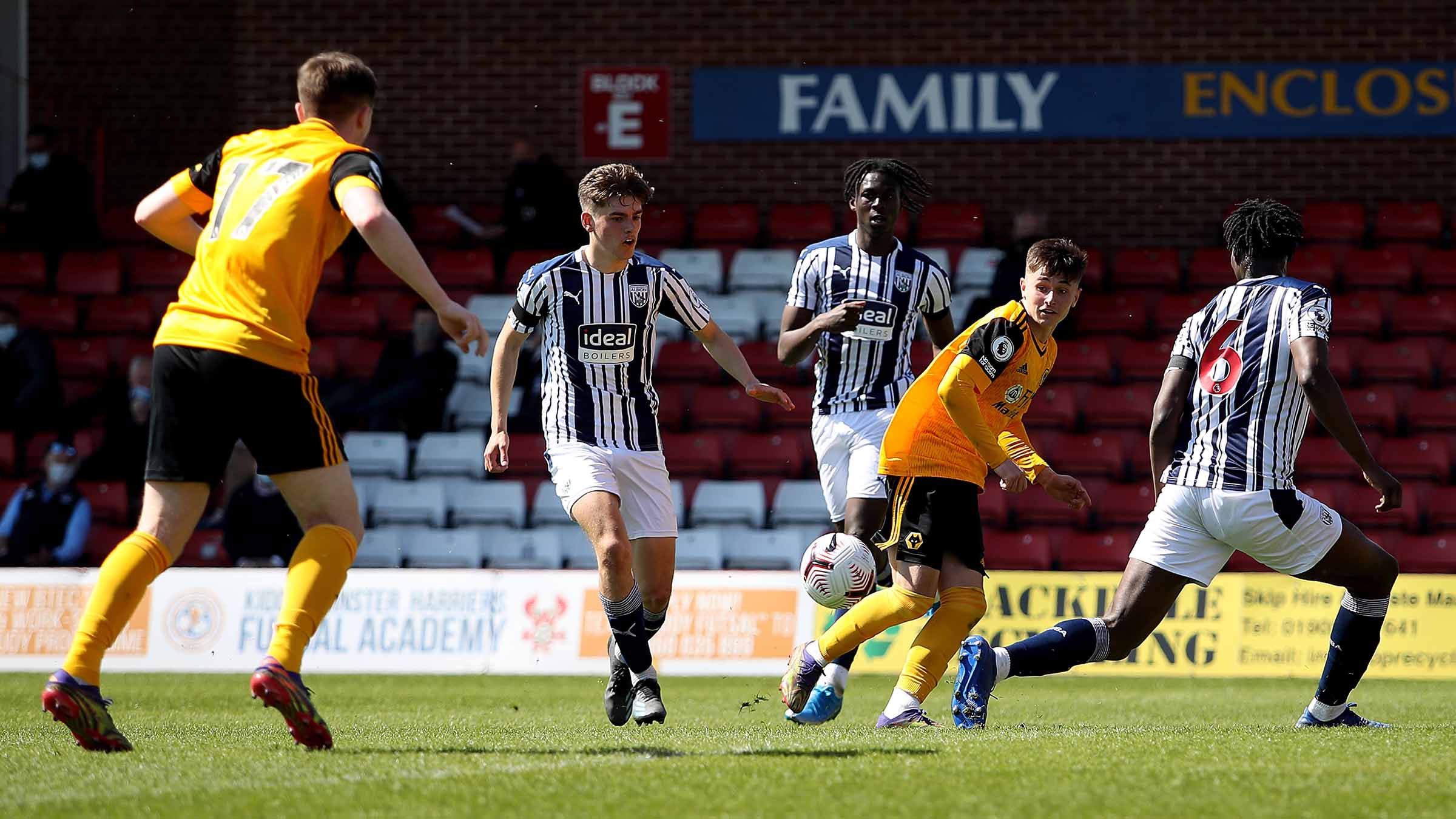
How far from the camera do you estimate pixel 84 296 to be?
15555 mm

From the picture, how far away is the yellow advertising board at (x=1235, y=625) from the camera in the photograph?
1098 centimetres

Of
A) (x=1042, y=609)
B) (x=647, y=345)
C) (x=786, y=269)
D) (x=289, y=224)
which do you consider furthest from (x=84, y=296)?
(x=289, y=224)

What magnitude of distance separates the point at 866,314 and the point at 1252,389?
6.55 ft

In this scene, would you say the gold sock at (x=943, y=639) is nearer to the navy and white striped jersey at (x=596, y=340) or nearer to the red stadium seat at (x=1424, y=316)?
the navy and white striped jersey at (x=596, y=340)

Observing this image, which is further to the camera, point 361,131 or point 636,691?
point 636,691

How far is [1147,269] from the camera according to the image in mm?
15070

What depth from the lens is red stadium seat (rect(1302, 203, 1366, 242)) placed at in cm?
1529

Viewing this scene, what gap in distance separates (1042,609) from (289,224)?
7.59 m

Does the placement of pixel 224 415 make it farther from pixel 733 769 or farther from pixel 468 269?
pixel 468 269

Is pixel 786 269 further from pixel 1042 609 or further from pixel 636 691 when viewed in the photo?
pixel 636 691

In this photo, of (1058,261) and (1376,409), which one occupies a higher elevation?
(1058,261)

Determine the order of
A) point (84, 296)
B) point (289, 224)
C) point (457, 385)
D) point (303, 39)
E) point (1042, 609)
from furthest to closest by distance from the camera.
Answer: point (303, 39) → point (84, 296) → point (457, 385) → point (1042, 609) → point (289, 224)

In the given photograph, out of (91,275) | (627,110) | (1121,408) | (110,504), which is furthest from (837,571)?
(91,275)

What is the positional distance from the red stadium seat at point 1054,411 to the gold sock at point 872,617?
25.1 ft
